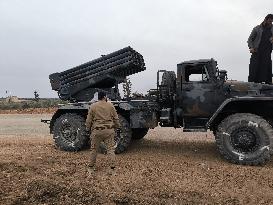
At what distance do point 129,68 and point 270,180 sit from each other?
5.35m

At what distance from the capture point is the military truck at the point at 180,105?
934 cm

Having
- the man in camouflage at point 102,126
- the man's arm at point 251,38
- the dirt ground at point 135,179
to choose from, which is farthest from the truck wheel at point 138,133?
the man's arm at point 251,38

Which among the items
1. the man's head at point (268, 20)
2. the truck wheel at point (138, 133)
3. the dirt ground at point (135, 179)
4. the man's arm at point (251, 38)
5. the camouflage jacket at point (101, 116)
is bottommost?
the dirt ground at point (135, 179)

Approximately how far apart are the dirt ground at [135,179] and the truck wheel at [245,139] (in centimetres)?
28

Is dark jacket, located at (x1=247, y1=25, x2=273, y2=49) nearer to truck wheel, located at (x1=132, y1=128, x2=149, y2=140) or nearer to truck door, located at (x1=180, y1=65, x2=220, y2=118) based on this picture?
truck door, located at (x1=180, y1=65, x2=220, y2=118)

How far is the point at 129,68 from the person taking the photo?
38.8ft

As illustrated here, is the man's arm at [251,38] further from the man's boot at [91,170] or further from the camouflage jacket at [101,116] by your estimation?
the man's boot at [91,170]

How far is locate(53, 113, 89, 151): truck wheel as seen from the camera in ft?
36.6

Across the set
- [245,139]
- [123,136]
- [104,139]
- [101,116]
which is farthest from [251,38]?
[104,139]

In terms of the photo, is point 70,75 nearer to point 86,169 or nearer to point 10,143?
point 10,143

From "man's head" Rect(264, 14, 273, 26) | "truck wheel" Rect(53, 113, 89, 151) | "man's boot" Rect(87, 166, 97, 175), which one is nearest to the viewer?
"man's boot" Rect(87, 166, 97, 175)

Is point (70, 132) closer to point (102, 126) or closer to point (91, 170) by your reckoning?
point (102, 126)

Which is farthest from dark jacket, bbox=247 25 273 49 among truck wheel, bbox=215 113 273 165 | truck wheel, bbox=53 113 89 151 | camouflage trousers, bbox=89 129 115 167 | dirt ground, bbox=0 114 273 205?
truck wheel, bbox=53 113 89 151

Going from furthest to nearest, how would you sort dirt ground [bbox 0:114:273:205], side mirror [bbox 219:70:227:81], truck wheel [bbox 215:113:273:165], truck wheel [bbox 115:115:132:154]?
truck wheel [bbox 115:115:132:154] → side mirror [bbox 219:70:227:81] → truck wheel [bbox 215:113:273:165] → dirt ground [bbox 0:114:273:205]
